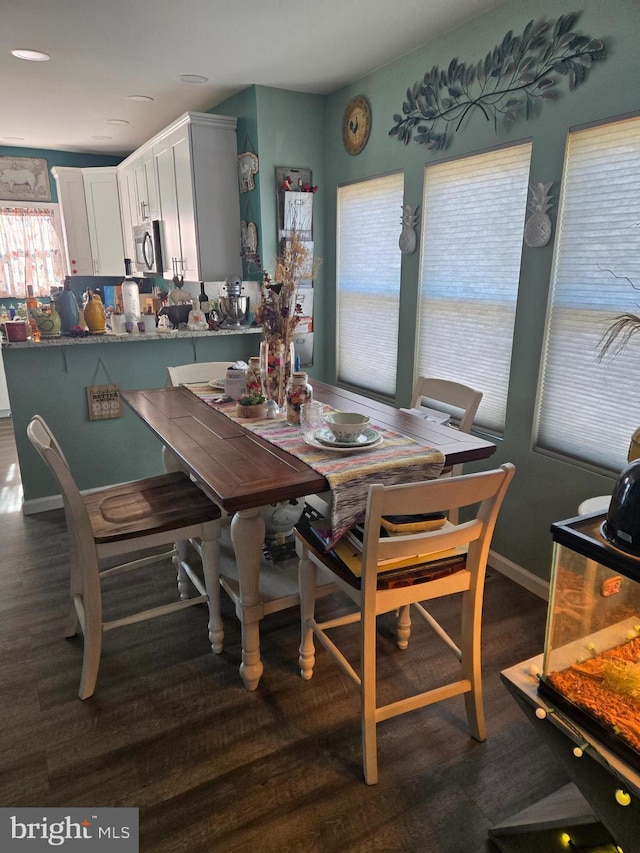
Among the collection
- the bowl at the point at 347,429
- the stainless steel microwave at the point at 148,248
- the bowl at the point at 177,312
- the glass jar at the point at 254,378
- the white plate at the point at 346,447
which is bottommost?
the white plate at the point at 346,447

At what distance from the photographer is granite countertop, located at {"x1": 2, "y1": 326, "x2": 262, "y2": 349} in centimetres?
323

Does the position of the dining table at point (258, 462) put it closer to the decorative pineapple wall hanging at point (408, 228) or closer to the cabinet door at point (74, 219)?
the decorative pineapple wall hanging at point (408, 228)

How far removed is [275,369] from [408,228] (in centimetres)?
144

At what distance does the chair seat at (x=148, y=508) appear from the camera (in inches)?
77.5

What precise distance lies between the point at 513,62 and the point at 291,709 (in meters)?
2.82

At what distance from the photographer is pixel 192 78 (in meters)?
3.56

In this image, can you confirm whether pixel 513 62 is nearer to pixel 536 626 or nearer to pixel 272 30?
pixel 272 30

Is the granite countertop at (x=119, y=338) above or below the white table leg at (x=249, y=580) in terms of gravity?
above

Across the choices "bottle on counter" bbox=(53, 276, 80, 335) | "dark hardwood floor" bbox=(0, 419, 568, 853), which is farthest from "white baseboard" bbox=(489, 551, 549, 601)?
"bottle on counter" bbox=(53, 276, 80, 335)

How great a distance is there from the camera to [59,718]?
189 centimetres

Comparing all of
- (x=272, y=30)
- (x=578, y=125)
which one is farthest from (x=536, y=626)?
(x=272, y=30)

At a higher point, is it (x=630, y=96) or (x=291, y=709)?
(x=630, y=96)

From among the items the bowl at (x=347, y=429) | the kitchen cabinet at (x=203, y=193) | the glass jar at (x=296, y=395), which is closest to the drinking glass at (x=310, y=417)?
the glass jar at (x=296, y=395)

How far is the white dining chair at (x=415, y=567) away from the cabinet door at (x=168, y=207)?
323 cm
